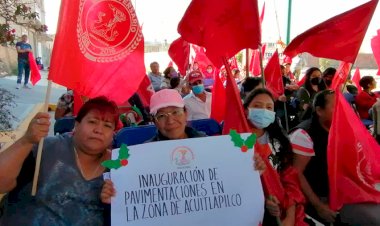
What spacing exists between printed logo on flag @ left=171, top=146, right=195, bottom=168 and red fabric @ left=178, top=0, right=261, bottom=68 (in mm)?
970

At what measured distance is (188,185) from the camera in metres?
2.26

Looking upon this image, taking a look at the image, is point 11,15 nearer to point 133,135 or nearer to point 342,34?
point 133,135

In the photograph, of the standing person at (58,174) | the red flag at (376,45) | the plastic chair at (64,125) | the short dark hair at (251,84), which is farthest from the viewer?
the red flag at (376,45)

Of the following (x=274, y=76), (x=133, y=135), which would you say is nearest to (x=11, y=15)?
(x=133, y=135)

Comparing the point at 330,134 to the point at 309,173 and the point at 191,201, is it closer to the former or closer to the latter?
the point at 309,173

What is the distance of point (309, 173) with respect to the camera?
120 inches

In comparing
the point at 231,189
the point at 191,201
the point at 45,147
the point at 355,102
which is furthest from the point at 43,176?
the point at 355,102

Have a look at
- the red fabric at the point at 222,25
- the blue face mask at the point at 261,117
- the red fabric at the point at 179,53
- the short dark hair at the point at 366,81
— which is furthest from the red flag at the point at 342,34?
the red fabric at the point at 179,53

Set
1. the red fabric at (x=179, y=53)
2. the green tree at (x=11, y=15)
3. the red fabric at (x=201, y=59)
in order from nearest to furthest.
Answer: the green tree at (x=11, y=15)
the red fabric at (x=179, y=53)
the red fabric at (x=201, y=59)

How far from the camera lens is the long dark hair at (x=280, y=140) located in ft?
9.39

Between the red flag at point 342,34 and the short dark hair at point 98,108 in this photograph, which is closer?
the short dark hair at point 98,108

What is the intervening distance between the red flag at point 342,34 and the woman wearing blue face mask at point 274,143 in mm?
436

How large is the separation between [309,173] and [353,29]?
1.06 metres

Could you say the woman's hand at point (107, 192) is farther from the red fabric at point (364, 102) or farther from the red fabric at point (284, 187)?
the red fabric at point (364, 102)
